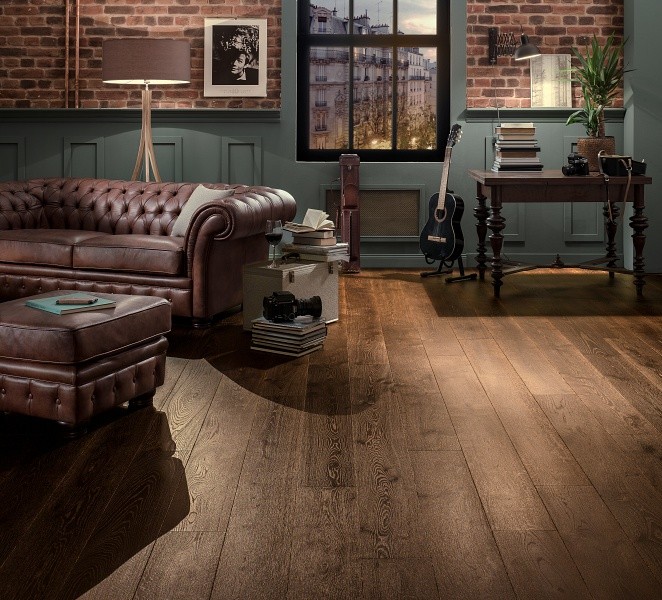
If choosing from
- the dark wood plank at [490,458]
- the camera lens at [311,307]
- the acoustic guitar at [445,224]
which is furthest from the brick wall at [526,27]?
the dark wood plank at [490,458]

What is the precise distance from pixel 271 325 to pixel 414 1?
412cm

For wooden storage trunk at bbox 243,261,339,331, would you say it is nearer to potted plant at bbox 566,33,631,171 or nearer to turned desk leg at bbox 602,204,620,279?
potted plant at bbox 566,33,631,171

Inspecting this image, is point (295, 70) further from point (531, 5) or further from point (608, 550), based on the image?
point (608, 550)

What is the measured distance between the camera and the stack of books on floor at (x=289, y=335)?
4.94 m

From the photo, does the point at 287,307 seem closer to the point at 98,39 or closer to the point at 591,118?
the point at 591,118

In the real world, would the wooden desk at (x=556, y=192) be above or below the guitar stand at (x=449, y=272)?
above

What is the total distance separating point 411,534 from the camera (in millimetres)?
2701

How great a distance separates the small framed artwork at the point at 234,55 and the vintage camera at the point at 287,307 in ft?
11.0

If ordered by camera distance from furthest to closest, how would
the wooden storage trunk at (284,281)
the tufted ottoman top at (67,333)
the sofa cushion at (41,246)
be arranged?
the sofa cushion at (41,246) < the wooden storage trunk at (284,281) < the tufted ottoman top at (67,333)

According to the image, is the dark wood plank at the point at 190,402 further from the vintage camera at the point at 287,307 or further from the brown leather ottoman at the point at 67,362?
the vintage camera at the point at 287,307

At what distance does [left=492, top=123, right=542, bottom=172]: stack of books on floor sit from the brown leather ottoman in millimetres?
3784

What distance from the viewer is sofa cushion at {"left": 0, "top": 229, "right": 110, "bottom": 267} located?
19.6ft

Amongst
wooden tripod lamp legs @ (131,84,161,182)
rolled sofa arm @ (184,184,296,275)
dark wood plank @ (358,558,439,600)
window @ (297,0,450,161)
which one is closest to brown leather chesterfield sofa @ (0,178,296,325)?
rolled sofa arm @ (184,184,296,275)

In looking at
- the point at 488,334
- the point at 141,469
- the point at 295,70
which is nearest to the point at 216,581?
the point at 141,469
